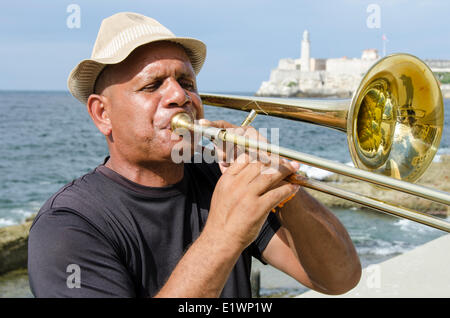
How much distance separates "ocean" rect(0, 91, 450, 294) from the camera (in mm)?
10484

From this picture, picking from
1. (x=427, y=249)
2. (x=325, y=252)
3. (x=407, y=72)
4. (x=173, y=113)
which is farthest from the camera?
(x=427, y=249)

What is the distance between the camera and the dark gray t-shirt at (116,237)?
1533mm

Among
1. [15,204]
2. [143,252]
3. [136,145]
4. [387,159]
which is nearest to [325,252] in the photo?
[387,159]

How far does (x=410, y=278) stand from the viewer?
15.1 ft

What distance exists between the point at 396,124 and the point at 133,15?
53.3 inches

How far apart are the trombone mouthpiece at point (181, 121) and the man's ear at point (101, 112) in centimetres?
33

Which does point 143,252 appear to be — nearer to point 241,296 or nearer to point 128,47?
point 241,296

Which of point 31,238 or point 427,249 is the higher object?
point 31,238

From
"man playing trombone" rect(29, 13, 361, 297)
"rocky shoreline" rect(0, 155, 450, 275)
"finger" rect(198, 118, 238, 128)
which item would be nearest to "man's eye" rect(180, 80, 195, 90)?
"man playing trombone" rect(29, 13, 361, 297)

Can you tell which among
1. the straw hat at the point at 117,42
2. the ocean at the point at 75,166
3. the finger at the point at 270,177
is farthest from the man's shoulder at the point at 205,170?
the finger at the point at 270,177

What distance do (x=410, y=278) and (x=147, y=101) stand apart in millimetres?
3675

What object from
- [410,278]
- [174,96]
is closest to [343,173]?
[174,96]

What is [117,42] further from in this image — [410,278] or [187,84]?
[410,278]

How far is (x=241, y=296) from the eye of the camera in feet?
6.38
